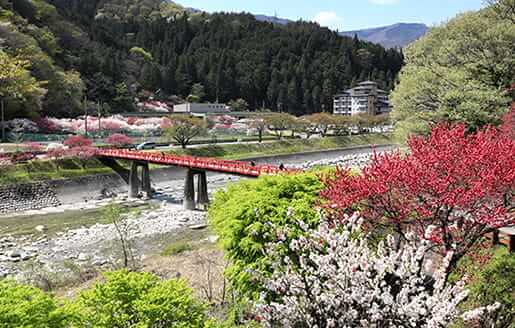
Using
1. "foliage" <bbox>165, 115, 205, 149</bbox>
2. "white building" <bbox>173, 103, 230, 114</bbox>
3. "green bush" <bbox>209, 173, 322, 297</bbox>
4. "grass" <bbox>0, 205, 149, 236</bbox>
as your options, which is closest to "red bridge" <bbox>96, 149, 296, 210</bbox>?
"grass" <bbox>0, 205, 149, 236</bbox>

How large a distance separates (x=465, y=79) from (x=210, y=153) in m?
39.9

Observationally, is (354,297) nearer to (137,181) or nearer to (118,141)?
(137,181)

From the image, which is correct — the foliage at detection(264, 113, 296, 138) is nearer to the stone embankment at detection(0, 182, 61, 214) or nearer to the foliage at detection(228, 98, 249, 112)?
the stone embankment at detection(0, 182, 61, 214)

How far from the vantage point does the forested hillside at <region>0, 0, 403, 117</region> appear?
73562 mm

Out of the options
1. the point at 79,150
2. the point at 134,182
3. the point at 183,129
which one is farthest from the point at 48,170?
the point at 183,129

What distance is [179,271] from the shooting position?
19.9m

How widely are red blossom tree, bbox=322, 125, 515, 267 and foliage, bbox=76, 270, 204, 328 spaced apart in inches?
215

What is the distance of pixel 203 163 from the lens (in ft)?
118

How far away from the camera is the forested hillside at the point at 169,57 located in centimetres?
7356

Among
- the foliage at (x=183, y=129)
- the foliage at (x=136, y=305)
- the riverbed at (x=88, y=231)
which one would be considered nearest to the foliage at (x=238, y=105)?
the foliage at (x=183, y=129)

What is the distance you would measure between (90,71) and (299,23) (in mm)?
107455

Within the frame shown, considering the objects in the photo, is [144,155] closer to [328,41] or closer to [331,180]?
[331,180]

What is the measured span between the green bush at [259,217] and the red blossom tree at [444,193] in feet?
4.79

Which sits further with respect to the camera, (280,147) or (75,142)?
(280,147)
